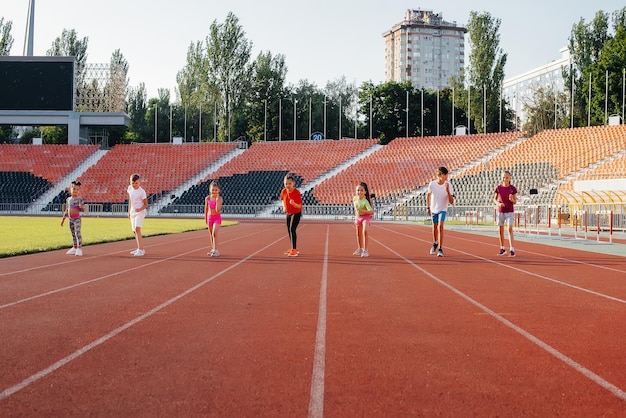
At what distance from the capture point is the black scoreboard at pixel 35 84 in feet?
155

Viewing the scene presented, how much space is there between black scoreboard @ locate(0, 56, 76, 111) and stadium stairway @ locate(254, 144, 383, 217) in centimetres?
1938

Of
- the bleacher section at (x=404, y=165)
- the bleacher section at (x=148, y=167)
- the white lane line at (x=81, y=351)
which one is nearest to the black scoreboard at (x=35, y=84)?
the bleacher section at (x=148, y=167)

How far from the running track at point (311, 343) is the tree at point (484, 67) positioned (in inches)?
2121

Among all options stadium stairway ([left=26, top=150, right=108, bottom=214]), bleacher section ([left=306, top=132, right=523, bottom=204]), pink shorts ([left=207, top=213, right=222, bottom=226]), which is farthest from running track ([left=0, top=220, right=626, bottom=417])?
stadium stairway ([left=26, top=150, right=108, bottom=214])

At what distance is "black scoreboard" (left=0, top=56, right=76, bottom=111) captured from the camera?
155 ft

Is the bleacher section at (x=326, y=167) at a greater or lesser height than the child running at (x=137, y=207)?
greater

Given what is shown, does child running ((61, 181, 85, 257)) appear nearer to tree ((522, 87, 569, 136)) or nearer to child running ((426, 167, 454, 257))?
child running ((426, 167, 454, 257))

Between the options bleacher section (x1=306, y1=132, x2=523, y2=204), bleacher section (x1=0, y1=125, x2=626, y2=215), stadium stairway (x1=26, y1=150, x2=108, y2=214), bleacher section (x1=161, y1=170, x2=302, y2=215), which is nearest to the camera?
bleacher section (x1=0, y1=125, x2=626, y2=215)

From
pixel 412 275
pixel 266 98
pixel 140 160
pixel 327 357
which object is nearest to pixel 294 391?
pixel 327 357

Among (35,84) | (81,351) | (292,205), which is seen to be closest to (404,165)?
(35,84)

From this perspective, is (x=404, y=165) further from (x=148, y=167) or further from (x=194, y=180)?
(x=148, y=167)

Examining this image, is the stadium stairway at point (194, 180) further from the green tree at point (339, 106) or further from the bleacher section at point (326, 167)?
the green tree at point (339, 106)

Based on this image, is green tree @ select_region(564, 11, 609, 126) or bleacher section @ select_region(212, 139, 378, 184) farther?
green tree @ select_region(564, 11, 609, 126)

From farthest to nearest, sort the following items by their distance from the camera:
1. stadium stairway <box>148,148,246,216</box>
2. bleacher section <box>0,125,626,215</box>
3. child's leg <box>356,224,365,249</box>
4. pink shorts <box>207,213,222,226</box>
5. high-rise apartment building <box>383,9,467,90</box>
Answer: high-rise apartment building <box>383,9,467,90</box> < stadium stairway <box>148,148,246,216</box> < bleacher section <box>0,125,626,215</box> < child's leg <box>356,224,365,249</box> < pink shorts <box>207,213,222,226</box>
